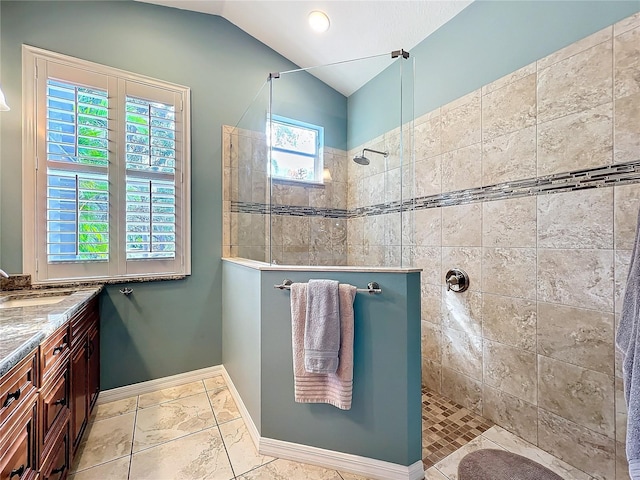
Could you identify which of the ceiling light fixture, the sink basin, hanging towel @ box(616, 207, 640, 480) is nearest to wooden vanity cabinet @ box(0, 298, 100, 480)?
the sink basin

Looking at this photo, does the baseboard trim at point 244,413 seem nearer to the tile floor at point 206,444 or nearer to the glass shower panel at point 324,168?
the tile floor at point 206,444

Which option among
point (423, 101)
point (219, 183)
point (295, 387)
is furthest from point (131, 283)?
point (423, 101)

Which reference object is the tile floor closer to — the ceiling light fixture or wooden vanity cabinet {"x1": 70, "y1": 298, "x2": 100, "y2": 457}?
wooden vanity cabinet {"x1": 70, "y1": 298, "x2": 100, "y2": 457}

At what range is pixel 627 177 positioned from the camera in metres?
1.35

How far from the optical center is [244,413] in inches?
78.1

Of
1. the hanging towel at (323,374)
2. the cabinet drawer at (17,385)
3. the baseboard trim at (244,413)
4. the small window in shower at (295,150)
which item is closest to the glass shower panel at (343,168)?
the small window in shower at (295,150)

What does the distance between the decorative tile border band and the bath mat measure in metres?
1.50

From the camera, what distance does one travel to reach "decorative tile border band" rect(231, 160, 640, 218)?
140cm

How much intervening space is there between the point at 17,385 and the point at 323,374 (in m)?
1.21

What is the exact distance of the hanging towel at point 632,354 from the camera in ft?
3.38

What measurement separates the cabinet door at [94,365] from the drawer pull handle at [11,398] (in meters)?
1.09

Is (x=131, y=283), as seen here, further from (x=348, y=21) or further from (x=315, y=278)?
(x=348, y=21)

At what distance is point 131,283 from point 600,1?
3.41 metres

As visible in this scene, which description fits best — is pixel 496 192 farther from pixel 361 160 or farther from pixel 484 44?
pixel 361 160
